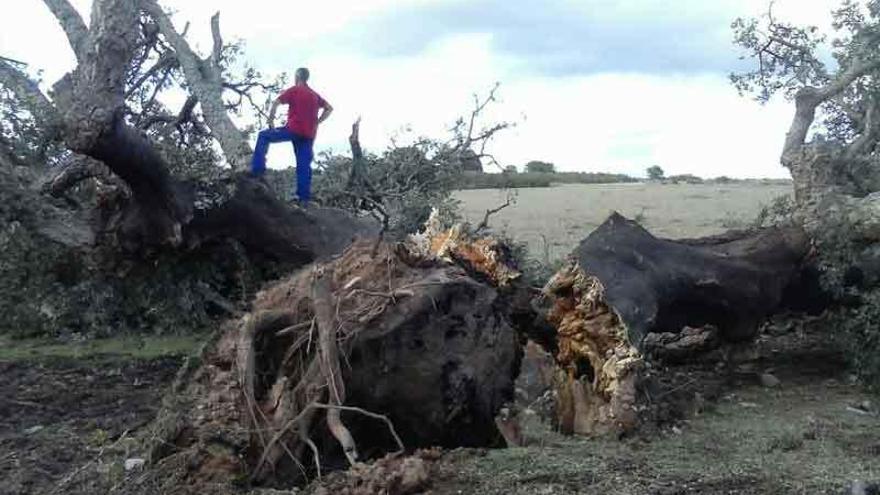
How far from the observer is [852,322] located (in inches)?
281

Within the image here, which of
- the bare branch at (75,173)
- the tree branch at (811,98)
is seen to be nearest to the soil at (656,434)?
the bare branch at (75,173)

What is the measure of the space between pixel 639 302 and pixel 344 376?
6.20ft

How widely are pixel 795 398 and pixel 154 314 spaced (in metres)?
4.57

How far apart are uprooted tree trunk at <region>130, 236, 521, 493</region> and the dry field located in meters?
7.14

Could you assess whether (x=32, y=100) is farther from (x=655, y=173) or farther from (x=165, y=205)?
(x=655, y=173)

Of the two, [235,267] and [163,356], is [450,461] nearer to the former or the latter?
[235,267]

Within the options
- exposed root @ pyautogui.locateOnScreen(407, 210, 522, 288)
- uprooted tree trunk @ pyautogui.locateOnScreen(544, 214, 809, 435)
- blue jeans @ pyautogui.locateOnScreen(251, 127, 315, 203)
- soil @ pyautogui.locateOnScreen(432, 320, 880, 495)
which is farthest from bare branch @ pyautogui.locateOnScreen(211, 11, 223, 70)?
soil @ pyautogui.locateOnScreen(432, 320, 880, 495)

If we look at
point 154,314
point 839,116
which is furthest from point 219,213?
point 839,116

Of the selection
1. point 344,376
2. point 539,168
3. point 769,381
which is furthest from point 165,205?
Result: point 539,168

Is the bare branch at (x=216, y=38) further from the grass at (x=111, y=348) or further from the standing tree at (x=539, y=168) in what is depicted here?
the standing tree at (x=539, y=168)

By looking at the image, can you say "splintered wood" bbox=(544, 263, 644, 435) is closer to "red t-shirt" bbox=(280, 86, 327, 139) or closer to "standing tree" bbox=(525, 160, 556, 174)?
"red t-shirt" bbox=(280, 86, 327, 139)

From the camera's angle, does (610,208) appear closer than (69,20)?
No

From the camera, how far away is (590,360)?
5969mm

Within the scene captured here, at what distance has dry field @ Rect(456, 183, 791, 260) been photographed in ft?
48.6
